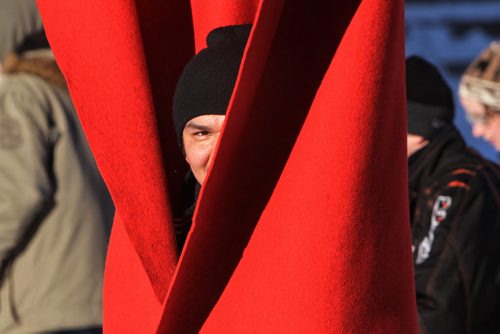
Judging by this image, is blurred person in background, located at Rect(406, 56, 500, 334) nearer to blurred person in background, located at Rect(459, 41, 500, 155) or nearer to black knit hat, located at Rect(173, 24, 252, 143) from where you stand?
blurred person in background, located at Rect(459, 41, 500, 155)

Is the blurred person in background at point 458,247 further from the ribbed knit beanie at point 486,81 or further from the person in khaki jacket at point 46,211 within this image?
the person in khaki jacket at point 46,211

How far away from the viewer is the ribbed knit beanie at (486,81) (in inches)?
130

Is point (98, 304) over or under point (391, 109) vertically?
under

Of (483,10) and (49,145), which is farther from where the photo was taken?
(483,10)

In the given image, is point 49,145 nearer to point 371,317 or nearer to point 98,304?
point 98,304

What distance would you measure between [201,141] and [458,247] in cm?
105

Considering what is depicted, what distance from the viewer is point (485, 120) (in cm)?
336

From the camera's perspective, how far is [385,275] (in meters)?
1.68

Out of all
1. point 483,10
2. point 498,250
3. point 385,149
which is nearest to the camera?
point 385,149

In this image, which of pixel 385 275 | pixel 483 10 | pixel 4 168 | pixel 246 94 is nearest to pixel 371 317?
pixel 385 275

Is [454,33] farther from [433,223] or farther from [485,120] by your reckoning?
[433,223]

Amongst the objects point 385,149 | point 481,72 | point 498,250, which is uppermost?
point 385,149

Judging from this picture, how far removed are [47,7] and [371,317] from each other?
2.70 feet

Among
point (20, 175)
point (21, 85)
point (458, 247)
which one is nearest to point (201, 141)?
point (458, 247)
